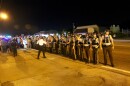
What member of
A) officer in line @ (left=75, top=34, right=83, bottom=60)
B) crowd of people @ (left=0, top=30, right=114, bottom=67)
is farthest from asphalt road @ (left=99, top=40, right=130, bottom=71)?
officer in line @ (left=75, top=34, right=83, bottom=60)

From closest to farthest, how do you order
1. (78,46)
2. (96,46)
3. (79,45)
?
(96,46), (79,45), (78,46)

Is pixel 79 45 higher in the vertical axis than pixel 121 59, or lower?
higher

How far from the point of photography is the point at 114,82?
7.91 metres

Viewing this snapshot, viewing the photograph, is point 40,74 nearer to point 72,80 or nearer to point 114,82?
point 72,80

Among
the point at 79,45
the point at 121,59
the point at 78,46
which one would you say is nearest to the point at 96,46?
the point at 79,45

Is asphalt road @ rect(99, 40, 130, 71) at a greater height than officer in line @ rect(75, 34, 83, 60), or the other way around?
officer in line @ rect(75, 34, 83, 60)

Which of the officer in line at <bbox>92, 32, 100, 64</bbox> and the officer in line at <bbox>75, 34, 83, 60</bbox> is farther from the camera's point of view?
the officer in line at <bbox>75, 34, 83, 60</bbox>

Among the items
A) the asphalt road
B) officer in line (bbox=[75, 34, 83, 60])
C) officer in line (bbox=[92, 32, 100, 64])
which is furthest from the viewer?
officer in line (bbox=[75, 34, 83, 60])

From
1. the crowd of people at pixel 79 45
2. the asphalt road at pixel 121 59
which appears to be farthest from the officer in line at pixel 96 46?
the asphalt road at pixel 121 59

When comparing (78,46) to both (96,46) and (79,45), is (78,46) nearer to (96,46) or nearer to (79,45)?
(79,45)

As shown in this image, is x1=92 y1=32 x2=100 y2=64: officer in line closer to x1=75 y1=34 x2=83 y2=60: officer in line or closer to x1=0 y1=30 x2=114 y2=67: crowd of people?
x1=0 y1=30 x2=114 y2=67: crowd of people

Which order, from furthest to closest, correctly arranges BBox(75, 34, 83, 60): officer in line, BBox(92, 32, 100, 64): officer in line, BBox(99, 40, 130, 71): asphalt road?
BBox(75, 34, 83, 60): officer in line → BBox(92, 32, 100, 64): officer in line → BBox(99, 40, 130, 71): asphalt road

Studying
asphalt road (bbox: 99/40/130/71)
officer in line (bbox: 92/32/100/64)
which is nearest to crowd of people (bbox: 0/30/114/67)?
officer in line (bbox: 92/32/100/64)

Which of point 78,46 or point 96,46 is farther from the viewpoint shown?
point 78,46
